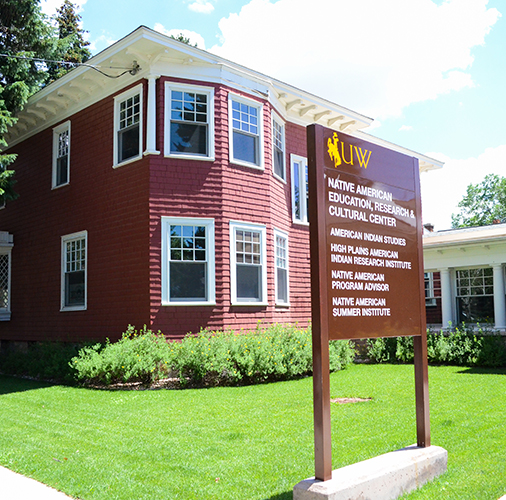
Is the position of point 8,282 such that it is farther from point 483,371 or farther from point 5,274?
point 483,371

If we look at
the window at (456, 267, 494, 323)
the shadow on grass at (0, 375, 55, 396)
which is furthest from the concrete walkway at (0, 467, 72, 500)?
the window at (456, 267, 494, 323)

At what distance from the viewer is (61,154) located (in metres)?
16.5

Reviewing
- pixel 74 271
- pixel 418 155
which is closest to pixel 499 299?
pixel 418 155

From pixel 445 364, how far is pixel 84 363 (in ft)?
30.1

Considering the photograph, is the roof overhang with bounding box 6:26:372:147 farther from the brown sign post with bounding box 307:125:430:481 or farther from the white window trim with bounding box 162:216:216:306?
the brown sign post with bounding box 307:125:430:481

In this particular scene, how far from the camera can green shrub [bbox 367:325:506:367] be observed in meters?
13.8

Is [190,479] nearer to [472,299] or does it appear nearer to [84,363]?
[84,363]

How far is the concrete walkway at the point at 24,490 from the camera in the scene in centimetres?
459

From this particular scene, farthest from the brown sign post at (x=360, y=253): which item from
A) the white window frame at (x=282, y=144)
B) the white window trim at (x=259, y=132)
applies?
the white window frame at (x=282, y=144)

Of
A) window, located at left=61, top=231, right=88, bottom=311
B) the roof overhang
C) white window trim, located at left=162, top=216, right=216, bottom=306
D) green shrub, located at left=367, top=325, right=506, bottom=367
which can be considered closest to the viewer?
white window trim, located at left=162, top=216, right=216, bottom=306

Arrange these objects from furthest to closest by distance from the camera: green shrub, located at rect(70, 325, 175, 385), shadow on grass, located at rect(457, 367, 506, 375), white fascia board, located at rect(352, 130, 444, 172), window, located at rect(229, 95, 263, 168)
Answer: white fascia board, located at rect(352, 130, 444, 172), window, located at rect(229, 95, 263, 168), shadow on grass, located at rect(457, 367, 506, 375), green shrub, located at rect(70, 325, 175, 385)

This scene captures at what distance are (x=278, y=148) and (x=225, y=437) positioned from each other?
10.8 m

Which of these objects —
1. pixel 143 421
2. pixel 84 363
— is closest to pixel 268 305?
pixel 84 363

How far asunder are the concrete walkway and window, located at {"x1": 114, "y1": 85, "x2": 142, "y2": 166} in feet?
31.4
